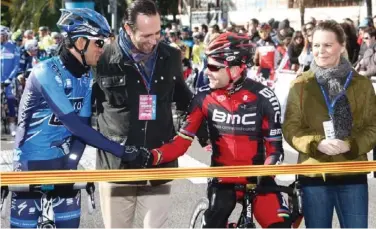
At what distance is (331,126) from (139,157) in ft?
3.92

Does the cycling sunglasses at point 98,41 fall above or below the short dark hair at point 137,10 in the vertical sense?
below

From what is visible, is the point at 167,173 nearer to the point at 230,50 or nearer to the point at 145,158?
the point at 145,158

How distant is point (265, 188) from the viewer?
4113 millimetres

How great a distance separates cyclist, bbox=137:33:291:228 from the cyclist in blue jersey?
0.47 meters

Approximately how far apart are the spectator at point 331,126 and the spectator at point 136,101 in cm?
87

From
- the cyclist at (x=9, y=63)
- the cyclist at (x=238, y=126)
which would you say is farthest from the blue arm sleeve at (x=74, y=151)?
the cyclist at (x=9, y=63)

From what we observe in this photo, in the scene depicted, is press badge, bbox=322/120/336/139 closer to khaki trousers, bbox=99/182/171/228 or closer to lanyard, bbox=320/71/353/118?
lanyard, bbox=320/71/353/118

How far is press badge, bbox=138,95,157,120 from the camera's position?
4.59 meters

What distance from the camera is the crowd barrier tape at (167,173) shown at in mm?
4047

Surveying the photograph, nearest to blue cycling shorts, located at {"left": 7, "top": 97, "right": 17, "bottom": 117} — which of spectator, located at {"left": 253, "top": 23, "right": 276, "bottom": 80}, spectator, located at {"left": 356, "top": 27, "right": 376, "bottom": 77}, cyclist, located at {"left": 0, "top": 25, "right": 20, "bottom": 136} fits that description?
cyclist, located at {"left": 0, "top": 25, "right": 20, "bottom": 136}

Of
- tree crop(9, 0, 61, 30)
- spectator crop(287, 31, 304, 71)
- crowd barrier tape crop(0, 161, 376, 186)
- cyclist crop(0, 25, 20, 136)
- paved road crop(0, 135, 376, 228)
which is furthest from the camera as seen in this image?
tree crop(9, 0, 61, 30)

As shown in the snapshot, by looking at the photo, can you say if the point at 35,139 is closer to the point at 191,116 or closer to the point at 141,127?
the point at 141,127

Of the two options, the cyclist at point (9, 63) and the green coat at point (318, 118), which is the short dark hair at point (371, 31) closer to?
the cyclist at point (9, 63)

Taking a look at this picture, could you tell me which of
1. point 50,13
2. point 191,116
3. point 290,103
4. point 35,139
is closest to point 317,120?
point 290,103
